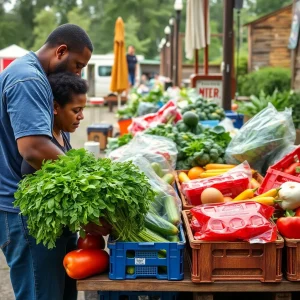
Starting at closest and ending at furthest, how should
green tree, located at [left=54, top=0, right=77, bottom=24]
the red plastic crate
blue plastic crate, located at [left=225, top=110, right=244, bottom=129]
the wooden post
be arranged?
the red plastic crate < blue plastic crate, located at [left=225, top=110, right=244, bottom=129] < the wooden post < green tree, located at [left=54, top=0, right=77, bottom=24]

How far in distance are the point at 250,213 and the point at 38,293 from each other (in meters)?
1.19

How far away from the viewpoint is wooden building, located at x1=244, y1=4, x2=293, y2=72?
25.1 metres

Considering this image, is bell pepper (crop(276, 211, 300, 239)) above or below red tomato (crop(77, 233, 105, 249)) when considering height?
above

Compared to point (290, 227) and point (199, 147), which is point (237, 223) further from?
point (199, 147)

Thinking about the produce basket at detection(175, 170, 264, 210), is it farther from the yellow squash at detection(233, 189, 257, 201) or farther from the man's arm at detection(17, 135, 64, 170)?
the man's arm at detection(17, 135, 64, 170)

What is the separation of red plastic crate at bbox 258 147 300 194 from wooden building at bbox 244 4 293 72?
70.0 feet

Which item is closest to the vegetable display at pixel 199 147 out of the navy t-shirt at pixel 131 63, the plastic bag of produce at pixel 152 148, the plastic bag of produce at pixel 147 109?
the plastic bag of produce at pixel 152 148

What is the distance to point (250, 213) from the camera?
3.31 m

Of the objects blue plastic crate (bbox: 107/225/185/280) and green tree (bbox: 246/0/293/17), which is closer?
blue plastic crate (bbox: 107/225/185/280)

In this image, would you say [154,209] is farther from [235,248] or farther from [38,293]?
[38,293]

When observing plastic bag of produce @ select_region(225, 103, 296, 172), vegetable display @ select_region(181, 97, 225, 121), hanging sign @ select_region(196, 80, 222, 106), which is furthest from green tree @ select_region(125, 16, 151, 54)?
plastic bag of produce @ select_region(225, 103, 296, 172)

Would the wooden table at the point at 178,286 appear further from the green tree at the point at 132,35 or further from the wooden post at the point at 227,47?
the green tree at the point at 132,35

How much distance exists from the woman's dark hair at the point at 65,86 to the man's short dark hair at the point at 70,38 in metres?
0.15

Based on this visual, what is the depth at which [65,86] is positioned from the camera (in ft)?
10.5
